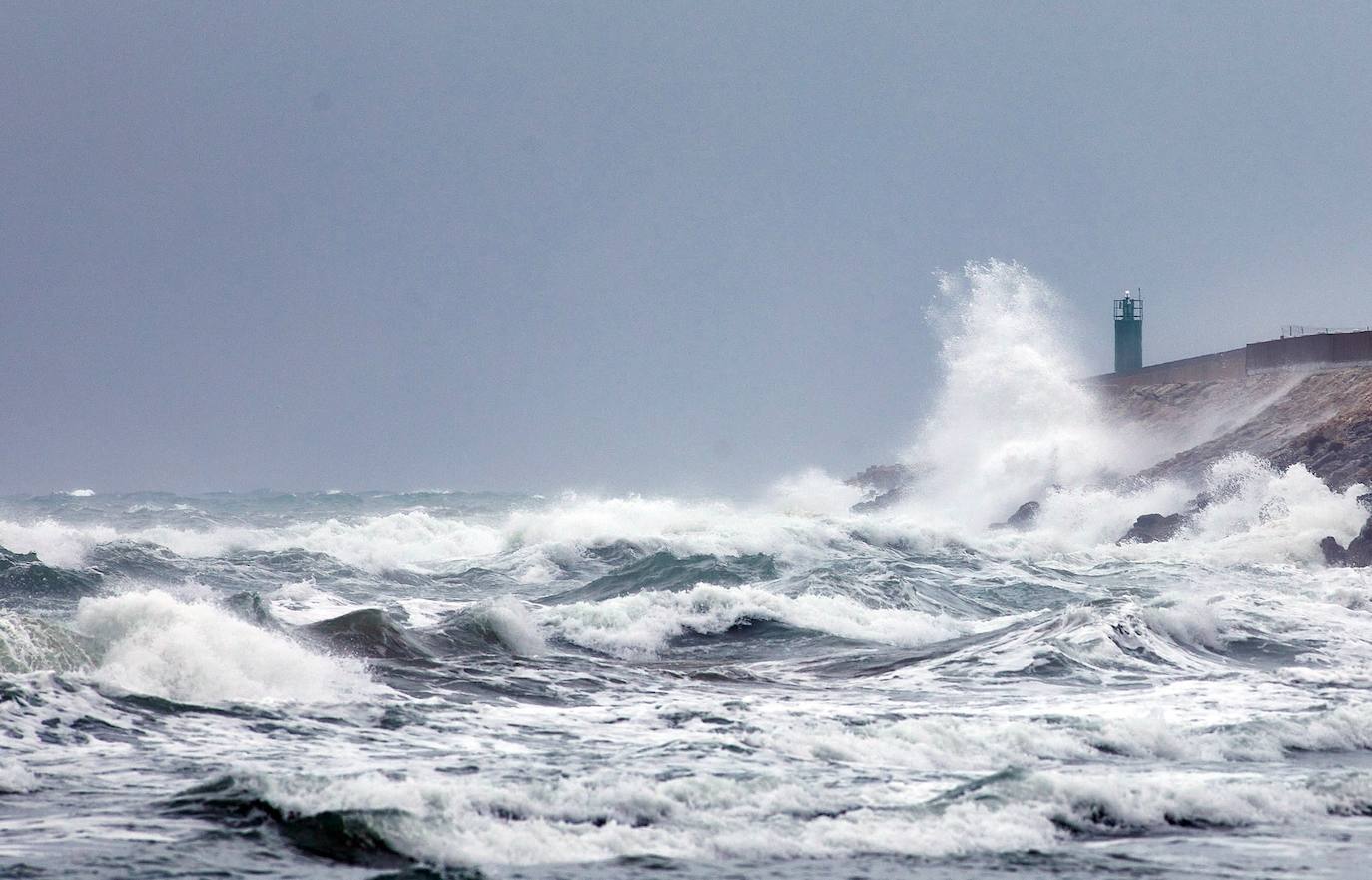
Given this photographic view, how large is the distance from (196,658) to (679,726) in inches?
132

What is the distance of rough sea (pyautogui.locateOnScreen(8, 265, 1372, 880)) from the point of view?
20.6 feet

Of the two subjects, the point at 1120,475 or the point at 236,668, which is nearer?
the point at 236,668

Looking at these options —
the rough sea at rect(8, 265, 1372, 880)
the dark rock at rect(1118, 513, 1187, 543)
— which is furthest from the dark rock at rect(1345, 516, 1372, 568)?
the dark rock at rect(1118, 513, 1187, 543)

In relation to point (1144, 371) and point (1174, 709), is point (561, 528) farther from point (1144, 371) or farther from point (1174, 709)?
point (1144, 371)

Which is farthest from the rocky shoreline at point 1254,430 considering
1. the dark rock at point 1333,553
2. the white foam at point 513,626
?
the white foam at point 513,626

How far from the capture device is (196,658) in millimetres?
9859

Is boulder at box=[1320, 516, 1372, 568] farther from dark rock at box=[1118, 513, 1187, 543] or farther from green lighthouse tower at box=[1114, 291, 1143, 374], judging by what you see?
green lighthouse tower at box=[1114, 291, 1143, 374]

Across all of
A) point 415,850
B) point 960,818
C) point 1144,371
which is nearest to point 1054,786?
point 960,818

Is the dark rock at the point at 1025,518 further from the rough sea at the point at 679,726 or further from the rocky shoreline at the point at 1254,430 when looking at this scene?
the rough sea at the point at 679,726

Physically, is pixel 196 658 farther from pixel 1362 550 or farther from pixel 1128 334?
pixel 1128 334

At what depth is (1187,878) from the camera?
603 centimetres

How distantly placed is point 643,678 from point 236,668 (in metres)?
3.38

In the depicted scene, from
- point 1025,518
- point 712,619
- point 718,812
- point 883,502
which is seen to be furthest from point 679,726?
point 883,502

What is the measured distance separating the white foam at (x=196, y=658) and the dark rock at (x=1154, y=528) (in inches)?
882
